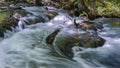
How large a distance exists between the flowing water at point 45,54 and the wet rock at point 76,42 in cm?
14

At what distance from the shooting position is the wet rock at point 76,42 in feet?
25.9

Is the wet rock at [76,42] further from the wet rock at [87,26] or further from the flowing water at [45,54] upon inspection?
the wet rock at [87,26]

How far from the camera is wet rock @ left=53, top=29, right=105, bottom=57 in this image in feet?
25.9

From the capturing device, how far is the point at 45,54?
802cm

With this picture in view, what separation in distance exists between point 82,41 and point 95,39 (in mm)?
457

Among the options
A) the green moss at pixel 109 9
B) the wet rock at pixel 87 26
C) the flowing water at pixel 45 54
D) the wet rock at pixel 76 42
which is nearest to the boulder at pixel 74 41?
the wet rock at pixel 76 42

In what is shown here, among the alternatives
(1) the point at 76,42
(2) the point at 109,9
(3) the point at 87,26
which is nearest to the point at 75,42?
(1) the point at 76,42

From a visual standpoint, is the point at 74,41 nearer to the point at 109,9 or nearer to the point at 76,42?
the point at 76,42

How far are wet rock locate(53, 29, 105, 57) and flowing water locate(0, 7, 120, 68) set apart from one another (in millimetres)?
145

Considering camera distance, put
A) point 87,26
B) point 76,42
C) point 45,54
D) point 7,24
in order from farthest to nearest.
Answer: point 7,24, point 87,26, point 76,42, point 45,54

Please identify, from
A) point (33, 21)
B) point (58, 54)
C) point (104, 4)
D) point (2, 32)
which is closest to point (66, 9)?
point (104, 4)

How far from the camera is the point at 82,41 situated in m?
8.31

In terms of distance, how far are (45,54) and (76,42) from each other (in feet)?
3.68

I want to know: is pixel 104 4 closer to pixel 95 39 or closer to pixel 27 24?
pixel 27 24
